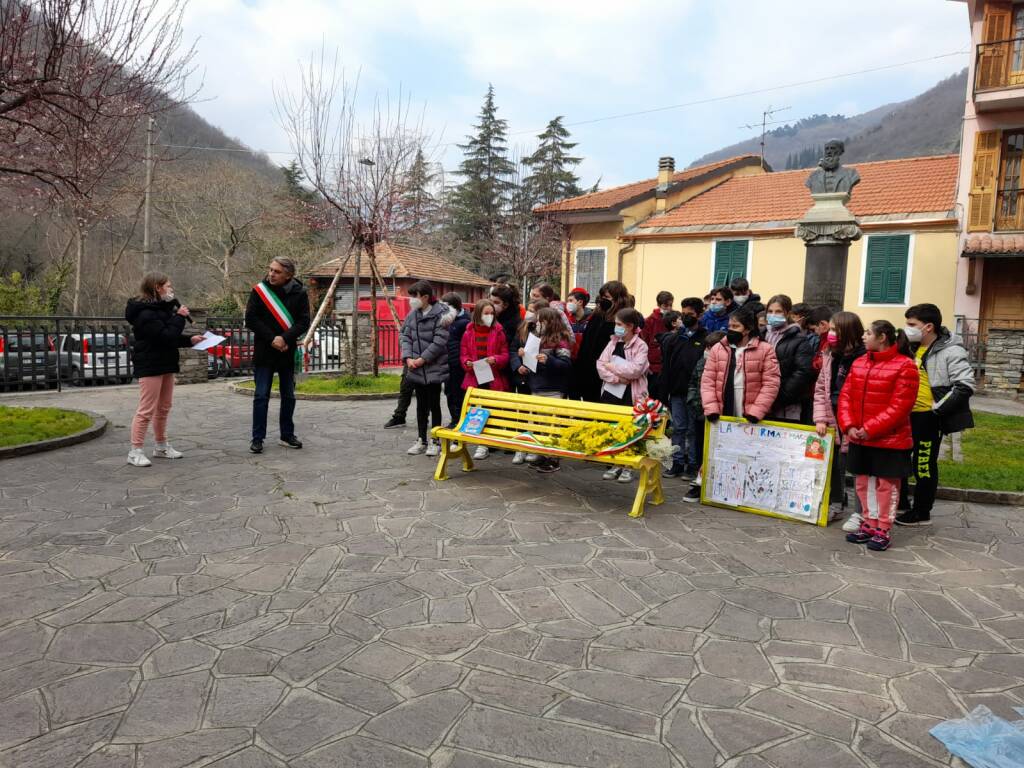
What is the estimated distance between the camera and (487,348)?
24.4 ft

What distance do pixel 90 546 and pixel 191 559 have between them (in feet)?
2.73

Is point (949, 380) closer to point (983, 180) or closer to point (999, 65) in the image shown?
point (983, 180)

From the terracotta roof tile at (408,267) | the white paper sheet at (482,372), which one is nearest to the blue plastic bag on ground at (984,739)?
the white paper sheet at (482,372)

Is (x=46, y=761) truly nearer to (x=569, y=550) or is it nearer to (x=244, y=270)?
(x=569, y=550)

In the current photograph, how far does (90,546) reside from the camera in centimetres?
488

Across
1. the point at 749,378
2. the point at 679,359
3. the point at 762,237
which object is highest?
the point at 762,237

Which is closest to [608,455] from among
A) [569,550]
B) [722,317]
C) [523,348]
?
[569,550]

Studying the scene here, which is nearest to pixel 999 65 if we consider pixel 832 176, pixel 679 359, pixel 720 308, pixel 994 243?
pixel 994 243

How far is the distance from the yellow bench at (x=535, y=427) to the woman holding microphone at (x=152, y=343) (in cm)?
290

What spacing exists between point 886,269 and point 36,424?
21.0 meters

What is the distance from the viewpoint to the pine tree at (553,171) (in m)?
49.3

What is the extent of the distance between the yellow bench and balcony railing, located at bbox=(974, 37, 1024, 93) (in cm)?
1864

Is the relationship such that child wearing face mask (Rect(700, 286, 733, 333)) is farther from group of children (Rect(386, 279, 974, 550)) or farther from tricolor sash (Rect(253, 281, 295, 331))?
tricolor sash (Rect(253, 281, 295, 331))

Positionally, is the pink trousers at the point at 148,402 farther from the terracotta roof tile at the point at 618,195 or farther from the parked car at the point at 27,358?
the terracotta roof tile at the point at 618,195
